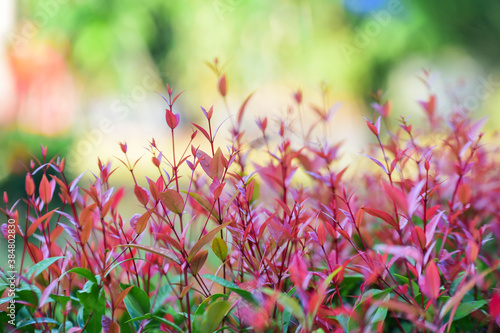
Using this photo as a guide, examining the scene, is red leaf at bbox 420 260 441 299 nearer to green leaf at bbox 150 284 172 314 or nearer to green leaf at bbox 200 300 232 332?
green leaf at bbox 200 300 232 332

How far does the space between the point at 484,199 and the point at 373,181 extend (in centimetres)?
34

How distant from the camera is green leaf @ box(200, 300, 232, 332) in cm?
54

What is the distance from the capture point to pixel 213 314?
21.3 inches

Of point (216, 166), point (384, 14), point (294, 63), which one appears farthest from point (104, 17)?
point (216, 166)

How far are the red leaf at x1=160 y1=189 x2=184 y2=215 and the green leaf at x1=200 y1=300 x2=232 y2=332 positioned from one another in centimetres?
13

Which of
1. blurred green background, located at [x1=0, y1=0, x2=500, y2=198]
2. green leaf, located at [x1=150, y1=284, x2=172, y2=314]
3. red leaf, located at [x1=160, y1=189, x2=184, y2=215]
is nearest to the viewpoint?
red leaf, located at [x1=160, y1=189, x2=184, y2=215]

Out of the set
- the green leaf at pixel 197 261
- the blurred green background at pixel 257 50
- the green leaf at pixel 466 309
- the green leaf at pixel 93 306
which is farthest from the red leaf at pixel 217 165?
the blurred green background at pixel 257 50

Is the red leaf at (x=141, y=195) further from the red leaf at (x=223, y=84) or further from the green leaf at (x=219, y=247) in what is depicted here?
the red leaf at (x=223, y=84)

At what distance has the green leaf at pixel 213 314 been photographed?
54cm

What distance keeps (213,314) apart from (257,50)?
650 cm

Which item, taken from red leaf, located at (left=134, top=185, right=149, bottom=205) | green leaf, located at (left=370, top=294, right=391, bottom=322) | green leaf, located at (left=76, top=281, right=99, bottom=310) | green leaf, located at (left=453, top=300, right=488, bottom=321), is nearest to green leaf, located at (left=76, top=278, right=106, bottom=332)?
green leaf, located at (left=76, top=281, right=99, bottom=310)

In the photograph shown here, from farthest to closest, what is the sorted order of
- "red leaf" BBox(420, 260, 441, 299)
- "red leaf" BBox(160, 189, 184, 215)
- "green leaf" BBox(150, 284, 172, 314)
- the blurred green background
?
the blurred green background < "green leaf" BBox(150, 284, 172, 314) < "red leaf" BBox(160, 189, 184, 215) < "red leaf" BBox(420, 260, 441, 299)

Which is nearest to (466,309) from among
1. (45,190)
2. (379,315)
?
(379,315)

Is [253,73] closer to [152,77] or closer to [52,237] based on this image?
[152,77]
